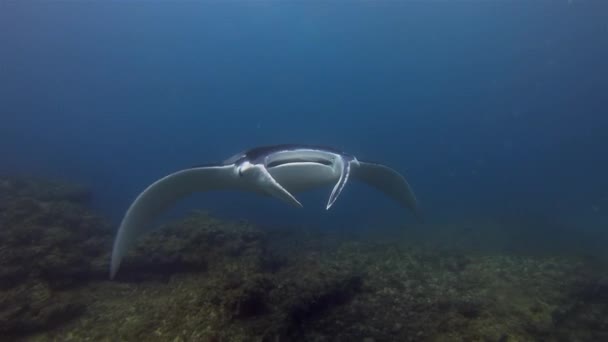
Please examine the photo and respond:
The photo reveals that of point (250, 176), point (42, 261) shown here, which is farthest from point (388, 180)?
point (42, 261)

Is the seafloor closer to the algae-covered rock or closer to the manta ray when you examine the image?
the algae-covered rock

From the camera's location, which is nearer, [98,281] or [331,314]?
[331,314]

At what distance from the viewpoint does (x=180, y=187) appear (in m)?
4.53

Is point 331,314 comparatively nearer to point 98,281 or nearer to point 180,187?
point 180,187

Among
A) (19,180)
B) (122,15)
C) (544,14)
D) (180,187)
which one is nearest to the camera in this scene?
(180,187)

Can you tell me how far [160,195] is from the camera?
435 cm

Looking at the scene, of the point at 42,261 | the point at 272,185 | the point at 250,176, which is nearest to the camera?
the point at 272,185

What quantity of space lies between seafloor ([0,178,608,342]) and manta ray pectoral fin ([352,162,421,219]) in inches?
56.5

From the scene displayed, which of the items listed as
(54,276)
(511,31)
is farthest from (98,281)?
(511,31)

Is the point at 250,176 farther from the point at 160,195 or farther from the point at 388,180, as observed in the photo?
the point at 388,180

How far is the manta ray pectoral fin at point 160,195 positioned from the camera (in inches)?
155

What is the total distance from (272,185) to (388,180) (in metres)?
3.02

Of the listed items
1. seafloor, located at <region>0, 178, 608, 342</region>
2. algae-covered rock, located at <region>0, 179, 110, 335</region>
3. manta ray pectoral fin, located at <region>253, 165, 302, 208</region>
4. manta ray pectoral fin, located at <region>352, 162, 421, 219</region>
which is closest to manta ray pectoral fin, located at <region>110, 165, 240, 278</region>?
manta ray pectoral fin, located at <region>253, 165, 302, 208</region>

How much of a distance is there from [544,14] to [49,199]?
5507cm
